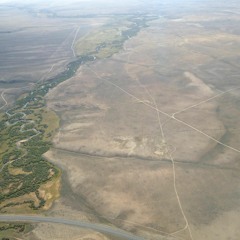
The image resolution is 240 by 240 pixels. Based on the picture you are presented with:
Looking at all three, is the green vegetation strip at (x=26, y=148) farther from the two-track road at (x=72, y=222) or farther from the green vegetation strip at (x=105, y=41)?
the green vegetation strip at (x=105, y=41)

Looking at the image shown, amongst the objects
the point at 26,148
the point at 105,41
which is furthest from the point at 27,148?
the point at 105,41

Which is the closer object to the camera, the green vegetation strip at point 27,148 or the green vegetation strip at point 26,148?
the green vegetation strip at point 27,148

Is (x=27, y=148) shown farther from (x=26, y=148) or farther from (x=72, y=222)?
(x=72, y=222)

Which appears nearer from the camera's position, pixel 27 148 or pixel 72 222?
pixel 72 222

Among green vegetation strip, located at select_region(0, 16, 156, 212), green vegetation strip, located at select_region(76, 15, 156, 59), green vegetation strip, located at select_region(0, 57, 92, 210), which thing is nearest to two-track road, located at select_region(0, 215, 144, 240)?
green vegetation strip, located at select_region(0, 16, 156, 212)

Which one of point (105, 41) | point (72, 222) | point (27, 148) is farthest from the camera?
point (105, 41)

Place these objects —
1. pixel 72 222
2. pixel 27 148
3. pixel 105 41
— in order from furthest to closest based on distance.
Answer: pixel 105 41 < pixel 27 148 < pixel 72 222

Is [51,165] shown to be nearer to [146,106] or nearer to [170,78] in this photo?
[146,106]

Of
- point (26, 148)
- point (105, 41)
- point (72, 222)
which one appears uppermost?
point (72, 222)

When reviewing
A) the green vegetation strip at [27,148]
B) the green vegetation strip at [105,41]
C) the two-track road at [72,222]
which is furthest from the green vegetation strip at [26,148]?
the green vegetation strip at [105,41]

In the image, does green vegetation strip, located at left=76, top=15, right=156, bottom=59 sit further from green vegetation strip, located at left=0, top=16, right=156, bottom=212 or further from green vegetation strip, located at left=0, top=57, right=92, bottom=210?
green vegetation strip, located at left=0, top=57, right=92, bottom=210

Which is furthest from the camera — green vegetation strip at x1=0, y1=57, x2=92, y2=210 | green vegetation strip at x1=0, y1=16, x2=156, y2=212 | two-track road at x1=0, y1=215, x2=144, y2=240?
green vegetation strip at x1=0, y1=57, x2=92, y2=210

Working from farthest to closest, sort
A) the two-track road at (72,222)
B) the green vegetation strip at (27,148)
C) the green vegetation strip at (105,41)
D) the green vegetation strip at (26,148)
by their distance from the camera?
the green vegetation strip at (105,41) < the green vegetation strip at (26,148) < the green vegetation strip at (27,148) < the two-track road at (72,222)
